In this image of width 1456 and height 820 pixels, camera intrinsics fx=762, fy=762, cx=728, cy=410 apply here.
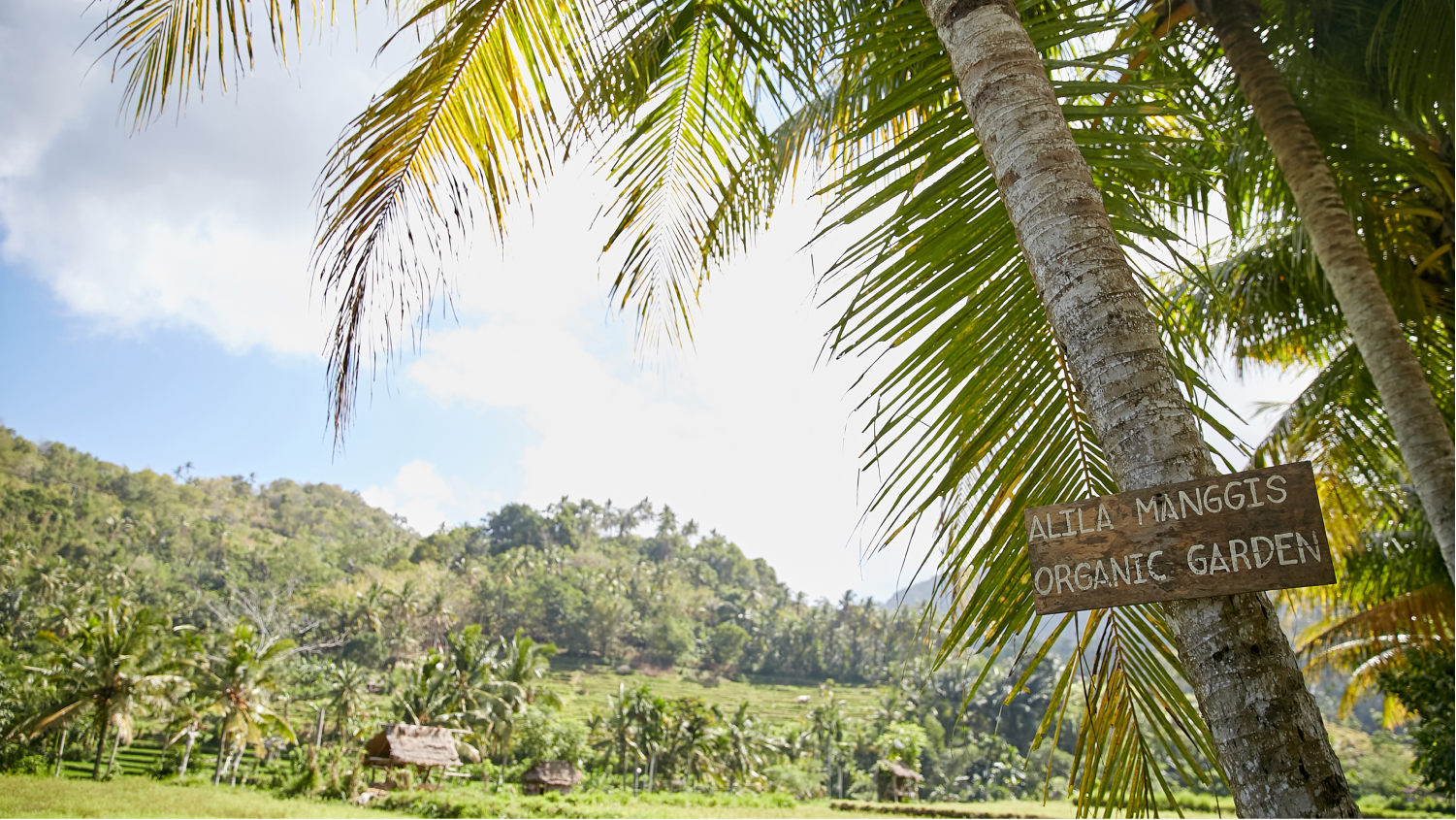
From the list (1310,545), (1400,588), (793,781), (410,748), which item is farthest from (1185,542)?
(793,781)

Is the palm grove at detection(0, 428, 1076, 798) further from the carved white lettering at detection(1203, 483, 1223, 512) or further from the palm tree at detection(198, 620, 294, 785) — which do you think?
the carved white lettering at detection(1203, 483, 1223, 512)

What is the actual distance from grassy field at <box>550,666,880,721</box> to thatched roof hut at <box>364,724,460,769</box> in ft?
67.7

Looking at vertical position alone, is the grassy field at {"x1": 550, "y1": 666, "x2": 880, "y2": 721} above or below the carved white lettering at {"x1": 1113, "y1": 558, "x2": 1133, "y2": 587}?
below

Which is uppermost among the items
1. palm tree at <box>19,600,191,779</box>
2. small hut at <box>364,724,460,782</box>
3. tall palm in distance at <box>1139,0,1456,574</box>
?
tall palm in distance at <box>1139,0,1456,574</box>

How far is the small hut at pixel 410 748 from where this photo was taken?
21.2 meters

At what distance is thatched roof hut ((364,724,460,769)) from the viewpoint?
69.5 feet

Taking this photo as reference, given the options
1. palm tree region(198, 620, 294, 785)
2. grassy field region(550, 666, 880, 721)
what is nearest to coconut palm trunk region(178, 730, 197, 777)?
palm tree region(198, 620, 294, 785)

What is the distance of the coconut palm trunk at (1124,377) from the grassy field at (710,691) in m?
44.8

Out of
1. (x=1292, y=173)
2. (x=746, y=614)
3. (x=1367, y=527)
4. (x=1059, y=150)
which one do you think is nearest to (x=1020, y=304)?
(x=1059, y=150)

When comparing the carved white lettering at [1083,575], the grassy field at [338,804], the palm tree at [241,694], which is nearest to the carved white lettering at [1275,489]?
the carved white lettering at [1083,575]

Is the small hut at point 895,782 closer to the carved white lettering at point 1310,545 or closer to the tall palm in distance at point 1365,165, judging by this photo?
the tall palm in distance at point 1365,165

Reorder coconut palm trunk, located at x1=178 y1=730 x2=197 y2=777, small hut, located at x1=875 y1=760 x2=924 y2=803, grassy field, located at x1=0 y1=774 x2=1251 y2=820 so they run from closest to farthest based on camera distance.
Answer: grassy field, located at x1=0 y1=774 x2=1251 y2=820, coconut palm trunk, located at x1=178 y1=730 x2=197 y2=777, small hut, located at x1=875 y1=760 x2=924 y2=803

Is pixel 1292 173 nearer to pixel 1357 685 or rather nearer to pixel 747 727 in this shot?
pixel 1357 685

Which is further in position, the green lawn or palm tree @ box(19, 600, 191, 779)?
palm tree @ box(19, 600, 191, 779)
